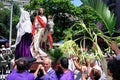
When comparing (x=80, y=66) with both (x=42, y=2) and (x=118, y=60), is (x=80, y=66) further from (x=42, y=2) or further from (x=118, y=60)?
(x=42, y=2)

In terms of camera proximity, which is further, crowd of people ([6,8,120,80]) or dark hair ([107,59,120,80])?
crowd of people ([6,8,120,80])

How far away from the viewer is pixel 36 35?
11.8 meters

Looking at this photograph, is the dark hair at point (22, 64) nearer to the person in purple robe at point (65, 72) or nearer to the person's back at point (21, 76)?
the person's back at point (21, 76)

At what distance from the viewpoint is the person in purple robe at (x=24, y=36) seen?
36.8ft

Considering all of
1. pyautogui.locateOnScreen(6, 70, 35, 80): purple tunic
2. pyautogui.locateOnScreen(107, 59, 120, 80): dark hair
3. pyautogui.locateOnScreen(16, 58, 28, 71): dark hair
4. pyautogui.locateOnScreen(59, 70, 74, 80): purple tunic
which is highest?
pyautogui.locateOnScreen(107, 59, 120, 80): dark hair

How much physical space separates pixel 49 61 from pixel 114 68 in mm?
3544

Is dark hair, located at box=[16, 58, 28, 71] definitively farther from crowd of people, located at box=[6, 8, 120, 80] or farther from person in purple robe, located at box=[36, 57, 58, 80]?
person in purple robe, located at box=[36, 57, 58, 80]

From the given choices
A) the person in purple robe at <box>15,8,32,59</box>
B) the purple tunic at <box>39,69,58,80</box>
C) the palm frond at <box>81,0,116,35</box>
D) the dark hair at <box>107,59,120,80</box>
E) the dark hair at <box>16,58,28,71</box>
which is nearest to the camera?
the dark hair at <box>107,59,120,80</box>

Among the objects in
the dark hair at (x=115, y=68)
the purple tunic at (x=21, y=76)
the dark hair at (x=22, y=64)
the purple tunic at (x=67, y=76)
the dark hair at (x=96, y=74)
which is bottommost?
the purple tunic at (x=67, y=76)

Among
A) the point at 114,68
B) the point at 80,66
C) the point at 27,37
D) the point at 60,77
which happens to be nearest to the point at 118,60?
the point at 114,68

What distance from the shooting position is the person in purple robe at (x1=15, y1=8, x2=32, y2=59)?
442 inches

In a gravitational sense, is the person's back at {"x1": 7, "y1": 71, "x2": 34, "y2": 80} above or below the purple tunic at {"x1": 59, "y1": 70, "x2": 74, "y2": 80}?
above

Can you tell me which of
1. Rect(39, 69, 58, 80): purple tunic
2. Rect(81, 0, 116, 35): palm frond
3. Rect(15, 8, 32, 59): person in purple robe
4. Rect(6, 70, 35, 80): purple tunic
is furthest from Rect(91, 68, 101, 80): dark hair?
Rect(15, 8, 32, 59): person in purple robe

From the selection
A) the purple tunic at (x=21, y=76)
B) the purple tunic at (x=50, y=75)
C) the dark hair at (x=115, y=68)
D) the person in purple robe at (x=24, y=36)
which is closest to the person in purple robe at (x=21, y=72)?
the purple tunic at (x=21, y=76)
